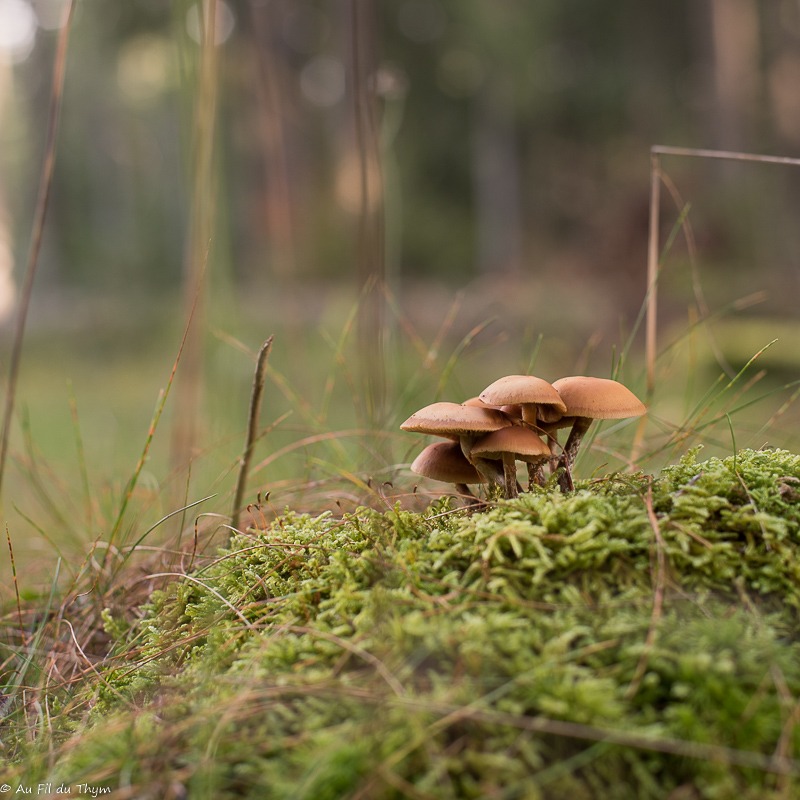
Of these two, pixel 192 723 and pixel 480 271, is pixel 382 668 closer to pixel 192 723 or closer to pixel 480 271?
pixel 192 723

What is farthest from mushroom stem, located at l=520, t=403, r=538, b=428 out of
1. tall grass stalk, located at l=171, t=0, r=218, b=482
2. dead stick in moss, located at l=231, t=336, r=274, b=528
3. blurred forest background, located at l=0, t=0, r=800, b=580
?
blurred forest background, located at l=0, t=0, r=800, b=580

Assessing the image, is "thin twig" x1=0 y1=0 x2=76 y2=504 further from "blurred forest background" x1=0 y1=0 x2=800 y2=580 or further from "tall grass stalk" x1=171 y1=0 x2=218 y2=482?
"blurred forest background" x1=0 y1=0 x2=800 y2=580

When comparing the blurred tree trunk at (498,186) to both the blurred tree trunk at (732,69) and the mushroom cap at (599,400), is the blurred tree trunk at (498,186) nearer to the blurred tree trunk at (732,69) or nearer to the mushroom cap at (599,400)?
the blurred tree trunk at (732,69)

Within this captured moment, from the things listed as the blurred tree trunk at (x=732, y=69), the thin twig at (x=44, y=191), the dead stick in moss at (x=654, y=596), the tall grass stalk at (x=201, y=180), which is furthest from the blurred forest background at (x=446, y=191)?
the dead stick in moss at (x=654, y=596)

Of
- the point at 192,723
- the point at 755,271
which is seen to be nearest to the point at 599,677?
the point at 192,723

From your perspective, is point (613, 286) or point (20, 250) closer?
point (613, 286)

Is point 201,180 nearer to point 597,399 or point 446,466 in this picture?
point 446,466
